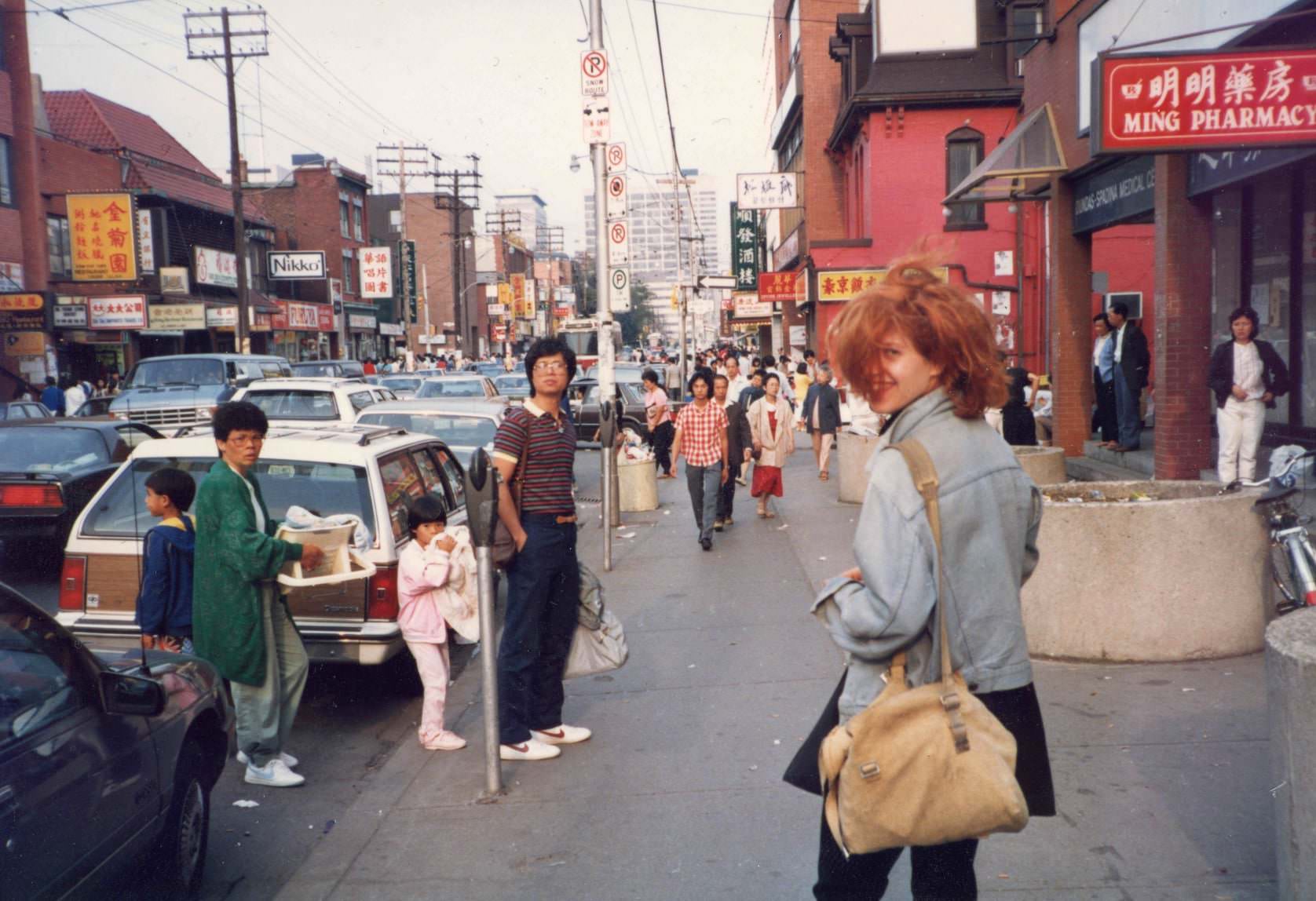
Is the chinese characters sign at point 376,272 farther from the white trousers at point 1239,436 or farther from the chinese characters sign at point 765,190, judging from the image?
the white trousers at point 1239,436

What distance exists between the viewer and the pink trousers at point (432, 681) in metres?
6.09

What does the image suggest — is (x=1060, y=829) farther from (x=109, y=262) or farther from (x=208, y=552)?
(x=109, y=262)

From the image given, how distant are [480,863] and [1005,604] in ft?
8.71

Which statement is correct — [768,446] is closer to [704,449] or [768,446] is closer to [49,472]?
[704,449]

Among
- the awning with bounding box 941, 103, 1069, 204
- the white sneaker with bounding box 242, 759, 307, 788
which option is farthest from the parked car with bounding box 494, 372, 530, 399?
the white sneaker with bounding box 242, 759, 307, 788

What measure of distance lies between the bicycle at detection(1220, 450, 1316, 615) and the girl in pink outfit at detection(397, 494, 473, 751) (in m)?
4.22

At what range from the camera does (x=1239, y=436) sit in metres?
10.3

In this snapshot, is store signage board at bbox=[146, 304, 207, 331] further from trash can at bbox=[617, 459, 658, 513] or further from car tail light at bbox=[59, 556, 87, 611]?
car tail light at bbox=[59, 556, 87, 611]

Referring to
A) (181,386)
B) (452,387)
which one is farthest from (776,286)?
(181,386)

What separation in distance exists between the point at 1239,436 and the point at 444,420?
25.5ft

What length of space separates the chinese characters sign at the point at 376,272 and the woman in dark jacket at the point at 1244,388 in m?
48.0

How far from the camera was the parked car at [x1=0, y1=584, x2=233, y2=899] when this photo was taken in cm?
321

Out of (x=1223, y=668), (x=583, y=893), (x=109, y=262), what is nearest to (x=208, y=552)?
(x=583, y=893)

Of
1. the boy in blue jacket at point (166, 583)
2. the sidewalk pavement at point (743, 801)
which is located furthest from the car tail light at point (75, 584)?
the sidewalk pavement at point (743, 801)
